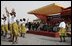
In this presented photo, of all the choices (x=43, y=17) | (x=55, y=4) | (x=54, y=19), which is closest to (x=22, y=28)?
(x=55, y=4)

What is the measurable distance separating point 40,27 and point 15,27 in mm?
7878

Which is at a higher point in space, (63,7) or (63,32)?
(63,7)

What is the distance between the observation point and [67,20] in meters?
10.3

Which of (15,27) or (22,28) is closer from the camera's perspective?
(15,27)

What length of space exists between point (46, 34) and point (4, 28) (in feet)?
11.6

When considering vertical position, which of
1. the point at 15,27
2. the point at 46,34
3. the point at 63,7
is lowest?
the point at 46,34

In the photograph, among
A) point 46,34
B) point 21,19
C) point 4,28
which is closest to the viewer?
point 4,28

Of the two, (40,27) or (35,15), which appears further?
(35,15)

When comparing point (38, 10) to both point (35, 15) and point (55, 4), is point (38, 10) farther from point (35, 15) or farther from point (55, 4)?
point (55, 4)

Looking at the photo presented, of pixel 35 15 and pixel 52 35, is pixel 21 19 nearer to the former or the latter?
pixel 52 35

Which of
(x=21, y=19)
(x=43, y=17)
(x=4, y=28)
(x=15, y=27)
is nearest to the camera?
(x=15, y=27)

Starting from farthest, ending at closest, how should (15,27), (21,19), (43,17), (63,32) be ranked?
(43,17) → (21,19) → (63,32) → (15,27)

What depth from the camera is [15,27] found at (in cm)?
567

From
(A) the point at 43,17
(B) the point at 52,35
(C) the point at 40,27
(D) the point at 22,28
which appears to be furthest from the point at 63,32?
(A) the point at 43,17
